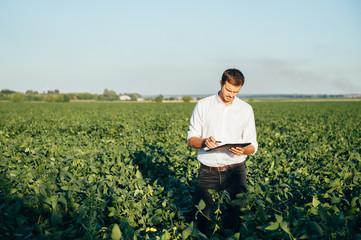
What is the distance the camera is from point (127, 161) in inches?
273

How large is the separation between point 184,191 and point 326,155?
3756 millimetres

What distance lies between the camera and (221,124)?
3824 millimetres

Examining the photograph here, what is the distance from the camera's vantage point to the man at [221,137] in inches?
150

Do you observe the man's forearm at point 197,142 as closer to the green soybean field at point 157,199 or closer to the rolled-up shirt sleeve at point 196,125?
the rolled-up shirt sleeve at point 196,125

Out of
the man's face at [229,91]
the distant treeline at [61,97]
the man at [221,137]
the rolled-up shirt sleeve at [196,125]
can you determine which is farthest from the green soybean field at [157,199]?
the distant treeline at [61,97]

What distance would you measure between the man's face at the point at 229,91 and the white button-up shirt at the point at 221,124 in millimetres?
105

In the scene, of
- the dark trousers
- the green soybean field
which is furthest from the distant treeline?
the dark trousers

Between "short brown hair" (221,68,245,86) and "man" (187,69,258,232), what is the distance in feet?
0.34

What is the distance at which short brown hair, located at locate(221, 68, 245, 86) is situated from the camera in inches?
140

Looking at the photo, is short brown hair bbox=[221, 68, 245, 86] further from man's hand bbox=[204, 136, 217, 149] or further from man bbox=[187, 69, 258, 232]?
man's hand bbox=[204, 136, 217, 149]

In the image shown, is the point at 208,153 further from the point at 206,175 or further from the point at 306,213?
the point at 306,213

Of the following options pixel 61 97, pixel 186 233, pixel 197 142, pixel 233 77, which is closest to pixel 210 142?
pixel 197 142

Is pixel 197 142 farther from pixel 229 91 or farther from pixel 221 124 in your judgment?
pixel 229 91

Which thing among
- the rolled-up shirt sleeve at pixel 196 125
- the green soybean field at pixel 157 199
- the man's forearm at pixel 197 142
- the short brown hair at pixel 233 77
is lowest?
the green soybean field at pixel 157 199
